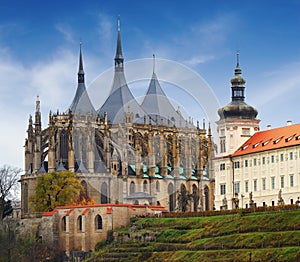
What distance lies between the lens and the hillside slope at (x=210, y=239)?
76062 millimetres

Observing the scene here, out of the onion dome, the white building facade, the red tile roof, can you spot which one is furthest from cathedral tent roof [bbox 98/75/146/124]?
the red tile roof

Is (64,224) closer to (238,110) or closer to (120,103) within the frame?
(238,110)

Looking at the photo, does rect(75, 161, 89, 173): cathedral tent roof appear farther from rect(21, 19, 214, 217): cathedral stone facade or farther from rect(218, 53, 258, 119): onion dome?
rect(218, 53, 258, 119): onion dome

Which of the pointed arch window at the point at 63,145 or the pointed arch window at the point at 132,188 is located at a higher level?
the pointed arch window at the point at 63,145

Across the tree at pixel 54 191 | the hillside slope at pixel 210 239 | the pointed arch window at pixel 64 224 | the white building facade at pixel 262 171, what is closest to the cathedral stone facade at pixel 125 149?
the tree at pixel 54 191

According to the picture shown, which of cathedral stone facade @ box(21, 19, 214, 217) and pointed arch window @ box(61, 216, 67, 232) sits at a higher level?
cathedral stone facade @ box(21, 19, 214, 217)

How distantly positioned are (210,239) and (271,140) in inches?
992

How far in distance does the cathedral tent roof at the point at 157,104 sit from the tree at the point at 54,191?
3290 cm

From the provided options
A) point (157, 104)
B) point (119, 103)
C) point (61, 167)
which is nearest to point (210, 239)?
point (61, 167)

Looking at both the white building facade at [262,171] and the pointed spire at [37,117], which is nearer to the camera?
the white building facade at [262,171]

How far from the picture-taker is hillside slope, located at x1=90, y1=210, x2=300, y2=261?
7606 cm

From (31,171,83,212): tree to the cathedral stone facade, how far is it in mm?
7661

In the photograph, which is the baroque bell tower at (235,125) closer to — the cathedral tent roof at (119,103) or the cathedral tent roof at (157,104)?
the cathedral tent roof at (119,103)

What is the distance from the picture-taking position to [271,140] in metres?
106
